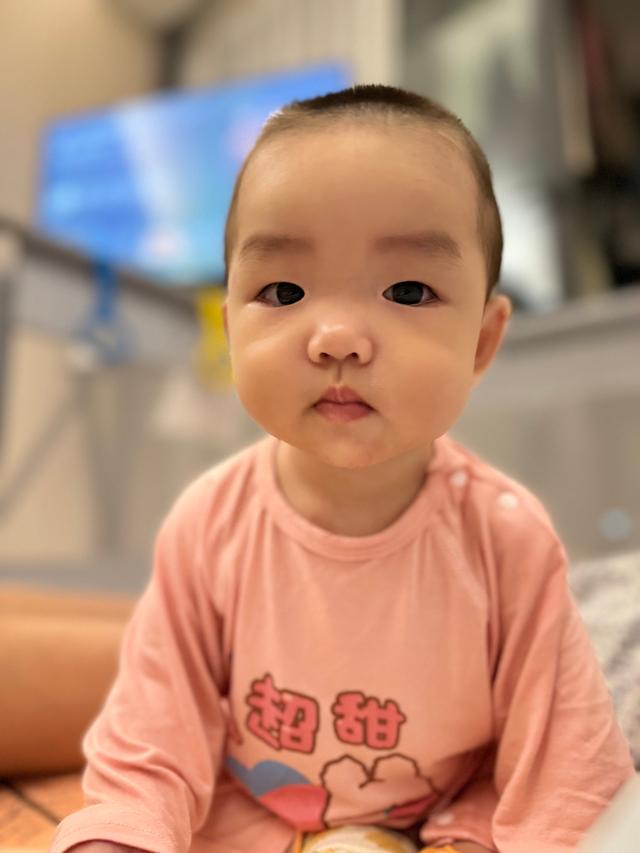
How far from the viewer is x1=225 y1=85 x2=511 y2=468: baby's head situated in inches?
17.5

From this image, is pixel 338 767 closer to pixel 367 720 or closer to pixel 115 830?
pixel 367 720

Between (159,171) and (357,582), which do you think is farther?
(159,171)

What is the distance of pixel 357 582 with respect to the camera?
0.53 m

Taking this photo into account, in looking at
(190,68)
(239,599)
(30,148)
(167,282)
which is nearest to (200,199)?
(167,282)

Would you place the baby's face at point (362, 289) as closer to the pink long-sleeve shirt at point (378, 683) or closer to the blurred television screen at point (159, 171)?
the pink long-sleeve shirt at point (378, 683)

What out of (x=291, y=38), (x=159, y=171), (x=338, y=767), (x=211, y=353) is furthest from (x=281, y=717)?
(x=291, y=38)

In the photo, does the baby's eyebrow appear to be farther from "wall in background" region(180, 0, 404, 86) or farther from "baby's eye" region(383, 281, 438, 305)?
"wall in background" region(180, 0, 404, 86)

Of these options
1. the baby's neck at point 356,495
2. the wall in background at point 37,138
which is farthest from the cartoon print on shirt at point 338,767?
the wall in background at point 37,138

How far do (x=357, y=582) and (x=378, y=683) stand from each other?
0.07 meters

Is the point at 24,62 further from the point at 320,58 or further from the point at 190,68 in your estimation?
the point at 320,58

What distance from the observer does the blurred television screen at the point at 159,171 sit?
2.27m

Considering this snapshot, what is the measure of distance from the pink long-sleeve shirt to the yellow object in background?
4.14 ft

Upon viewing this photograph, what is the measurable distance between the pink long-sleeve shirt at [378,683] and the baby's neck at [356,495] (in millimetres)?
10

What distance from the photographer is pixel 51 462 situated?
1.73 metres
